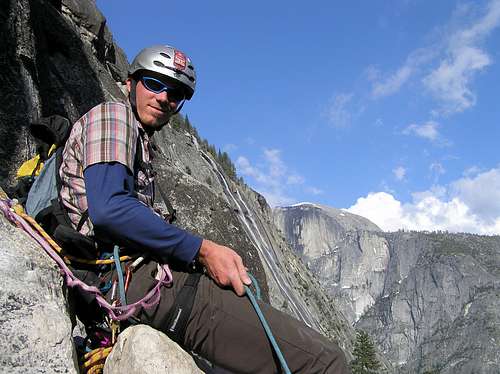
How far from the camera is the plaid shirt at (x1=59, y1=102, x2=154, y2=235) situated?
2.97 m

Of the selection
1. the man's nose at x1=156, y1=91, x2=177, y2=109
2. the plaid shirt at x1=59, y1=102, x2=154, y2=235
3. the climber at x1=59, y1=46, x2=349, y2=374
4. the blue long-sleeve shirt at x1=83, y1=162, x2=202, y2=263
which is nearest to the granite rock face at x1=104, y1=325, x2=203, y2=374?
the climber at x1=59, y1=46, x2=349, y2=374

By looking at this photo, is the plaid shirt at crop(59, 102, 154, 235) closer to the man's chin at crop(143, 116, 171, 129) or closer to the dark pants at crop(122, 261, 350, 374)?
the man's chin at crop(143, 116, 171, 129)

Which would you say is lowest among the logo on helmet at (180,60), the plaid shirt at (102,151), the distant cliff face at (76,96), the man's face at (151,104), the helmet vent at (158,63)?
the plaid shirt at (102,151)

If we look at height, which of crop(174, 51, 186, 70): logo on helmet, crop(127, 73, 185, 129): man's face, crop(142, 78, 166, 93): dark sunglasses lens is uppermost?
crop(174, 51, 186, 70): logo on helmet

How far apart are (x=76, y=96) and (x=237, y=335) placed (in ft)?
56.8

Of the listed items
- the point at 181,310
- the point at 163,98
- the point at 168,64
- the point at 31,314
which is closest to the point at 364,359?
the point at 181,310

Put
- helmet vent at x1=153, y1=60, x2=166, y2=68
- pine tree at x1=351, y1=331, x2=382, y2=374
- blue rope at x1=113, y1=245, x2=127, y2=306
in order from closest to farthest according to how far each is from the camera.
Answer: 1. blue rope at x1=113, y1=245, x2=127, y2=306
2. helmet vent at x1=153, y1=60, x2=166, y2=68
3. pine tree at x1=351, y1=331, x2=382, y2=374

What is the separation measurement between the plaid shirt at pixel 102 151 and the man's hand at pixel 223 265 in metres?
0.68

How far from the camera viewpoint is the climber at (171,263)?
292cm

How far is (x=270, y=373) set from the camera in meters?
3.14

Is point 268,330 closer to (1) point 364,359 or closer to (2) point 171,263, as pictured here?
(2) point 171,263

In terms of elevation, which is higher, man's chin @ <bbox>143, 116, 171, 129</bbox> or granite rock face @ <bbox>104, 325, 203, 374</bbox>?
man's chin @ <bbox>143, 116, 171, 129</bbox>

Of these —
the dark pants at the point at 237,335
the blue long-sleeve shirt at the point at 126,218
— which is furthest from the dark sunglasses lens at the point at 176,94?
the dark pants at the point at 237,335

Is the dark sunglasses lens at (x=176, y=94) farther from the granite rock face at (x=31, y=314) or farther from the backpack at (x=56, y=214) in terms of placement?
the granite rock face at (x=31, y=314)
